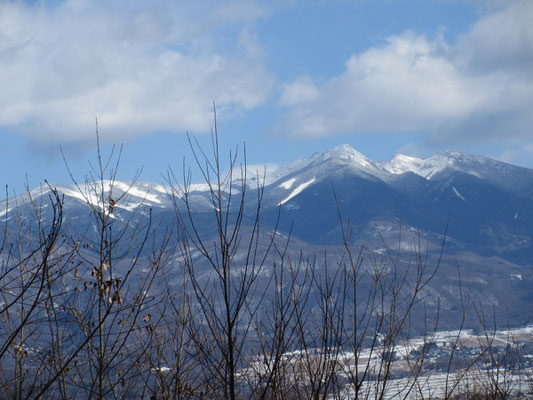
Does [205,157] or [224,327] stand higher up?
[205,157]

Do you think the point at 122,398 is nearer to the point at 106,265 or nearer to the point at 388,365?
the point at 106,265

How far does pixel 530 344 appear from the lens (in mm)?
194500

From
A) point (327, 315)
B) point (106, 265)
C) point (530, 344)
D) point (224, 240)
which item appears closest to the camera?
point (224, 240)

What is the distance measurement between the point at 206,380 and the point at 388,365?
2.65 metres

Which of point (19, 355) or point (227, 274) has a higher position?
point (227, 274)

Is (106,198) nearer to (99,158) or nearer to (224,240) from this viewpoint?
(99,158)

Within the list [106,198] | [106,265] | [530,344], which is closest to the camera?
[106,265]

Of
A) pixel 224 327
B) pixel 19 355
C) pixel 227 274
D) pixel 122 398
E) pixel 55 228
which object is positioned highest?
pixel 55 228

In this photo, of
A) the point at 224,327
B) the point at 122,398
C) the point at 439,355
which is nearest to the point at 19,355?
the point at 122,398

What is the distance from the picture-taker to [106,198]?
9680 mm

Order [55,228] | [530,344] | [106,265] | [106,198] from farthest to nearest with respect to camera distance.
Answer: [530,344] < [106,198] < [106,265] < [55,228]

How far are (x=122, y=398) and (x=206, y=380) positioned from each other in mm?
1357

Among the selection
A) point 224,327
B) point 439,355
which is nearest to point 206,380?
point 224,327

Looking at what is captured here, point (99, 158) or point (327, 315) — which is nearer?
point (327, 315)
